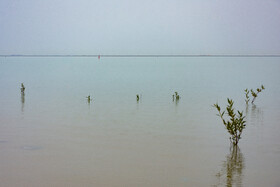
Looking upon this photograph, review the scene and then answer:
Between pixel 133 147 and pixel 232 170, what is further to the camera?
pixel 133 147

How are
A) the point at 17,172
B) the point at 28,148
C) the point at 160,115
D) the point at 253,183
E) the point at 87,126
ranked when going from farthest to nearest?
the point at 160,115 < the point at 87,126 < the point at 28,148 < the point at 17,172 < the point at 253,183

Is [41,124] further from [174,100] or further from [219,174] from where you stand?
[174,100]

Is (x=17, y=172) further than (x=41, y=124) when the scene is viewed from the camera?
No

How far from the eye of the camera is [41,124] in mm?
11016

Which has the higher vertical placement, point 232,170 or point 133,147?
point 133,147

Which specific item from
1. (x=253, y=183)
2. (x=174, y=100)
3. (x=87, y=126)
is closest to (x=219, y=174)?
(x=253, y=183)

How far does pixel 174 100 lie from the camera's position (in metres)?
16.7

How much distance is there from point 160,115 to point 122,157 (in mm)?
5195

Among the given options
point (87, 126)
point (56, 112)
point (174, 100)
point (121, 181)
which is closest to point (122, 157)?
point (121, 181)

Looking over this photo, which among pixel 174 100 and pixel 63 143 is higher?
pixel 174 100

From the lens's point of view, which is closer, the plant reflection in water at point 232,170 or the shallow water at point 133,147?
the plant reflection in water at point 232,170

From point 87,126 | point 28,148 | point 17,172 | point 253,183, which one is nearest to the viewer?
point 253,183

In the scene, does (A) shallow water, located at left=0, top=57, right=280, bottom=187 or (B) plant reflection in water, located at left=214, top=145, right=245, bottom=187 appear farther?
(A) shallow water, located at left=0, top=57, right=280, bottom=187

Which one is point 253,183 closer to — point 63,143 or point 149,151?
point 149,151
